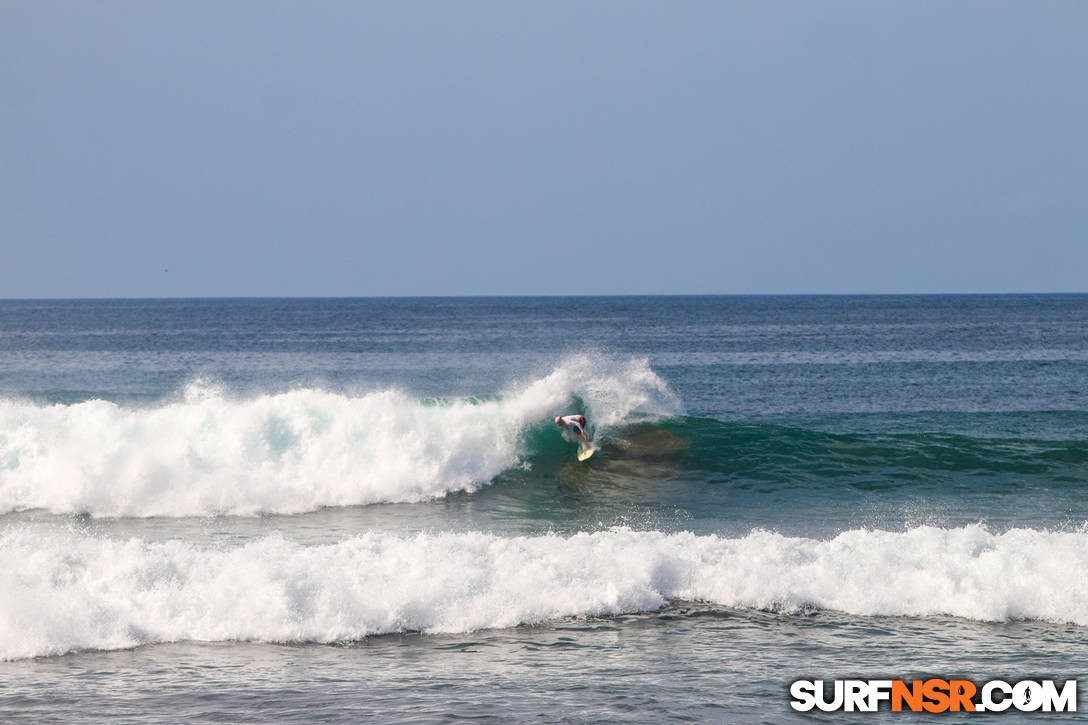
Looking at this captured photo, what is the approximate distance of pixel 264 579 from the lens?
Result: 37.8 ft

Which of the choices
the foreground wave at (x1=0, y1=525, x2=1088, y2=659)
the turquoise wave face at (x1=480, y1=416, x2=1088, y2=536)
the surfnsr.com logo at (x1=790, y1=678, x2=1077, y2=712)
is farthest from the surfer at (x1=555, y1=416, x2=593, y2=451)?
the surfnsr.com logo at (x1=790, y1=678, x2=1077, y2=712)

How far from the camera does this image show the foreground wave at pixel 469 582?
10.8m

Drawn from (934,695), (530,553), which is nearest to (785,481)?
(530,553)

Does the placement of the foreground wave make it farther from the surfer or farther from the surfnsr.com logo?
the surfer

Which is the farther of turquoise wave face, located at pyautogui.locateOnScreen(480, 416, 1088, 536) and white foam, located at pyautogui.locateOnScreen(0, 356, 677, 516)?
white foam, located at pyautogui.locateOnScreen(0, 356, 677, 516)

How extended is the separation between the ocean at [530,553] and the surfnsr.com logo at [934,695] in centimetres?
19

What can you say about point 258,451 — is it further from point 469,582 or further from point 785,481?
point 785,481

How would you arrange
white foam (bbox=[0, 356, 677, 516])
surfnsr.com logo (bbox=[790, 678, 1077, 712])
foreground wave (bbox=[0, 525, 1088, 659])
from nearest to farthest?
surfnsr.com logo (bbox=[790, 678, 1077, 712]) < foreground wave (bbox=[0, 525, 1088, 659]) < white foam (bbox=[0, 356, 677, 516])

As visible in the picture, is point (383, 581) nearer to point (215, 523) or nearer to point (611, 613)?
point (611, 613)

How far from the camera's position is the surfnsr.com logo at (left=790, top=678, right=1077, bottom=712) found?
8.81m

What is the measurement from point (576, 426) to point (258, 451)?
20.9ft

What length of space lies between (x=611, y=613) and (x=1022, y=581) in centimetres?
483

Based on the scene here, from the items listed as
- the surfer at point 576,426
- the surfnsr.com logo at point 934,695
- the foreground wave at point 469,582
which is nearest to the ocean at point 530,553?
the foreground wave at point 469,582

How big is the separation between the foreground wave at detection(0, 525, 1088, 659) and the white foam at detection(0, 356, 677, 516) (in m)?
5.22
